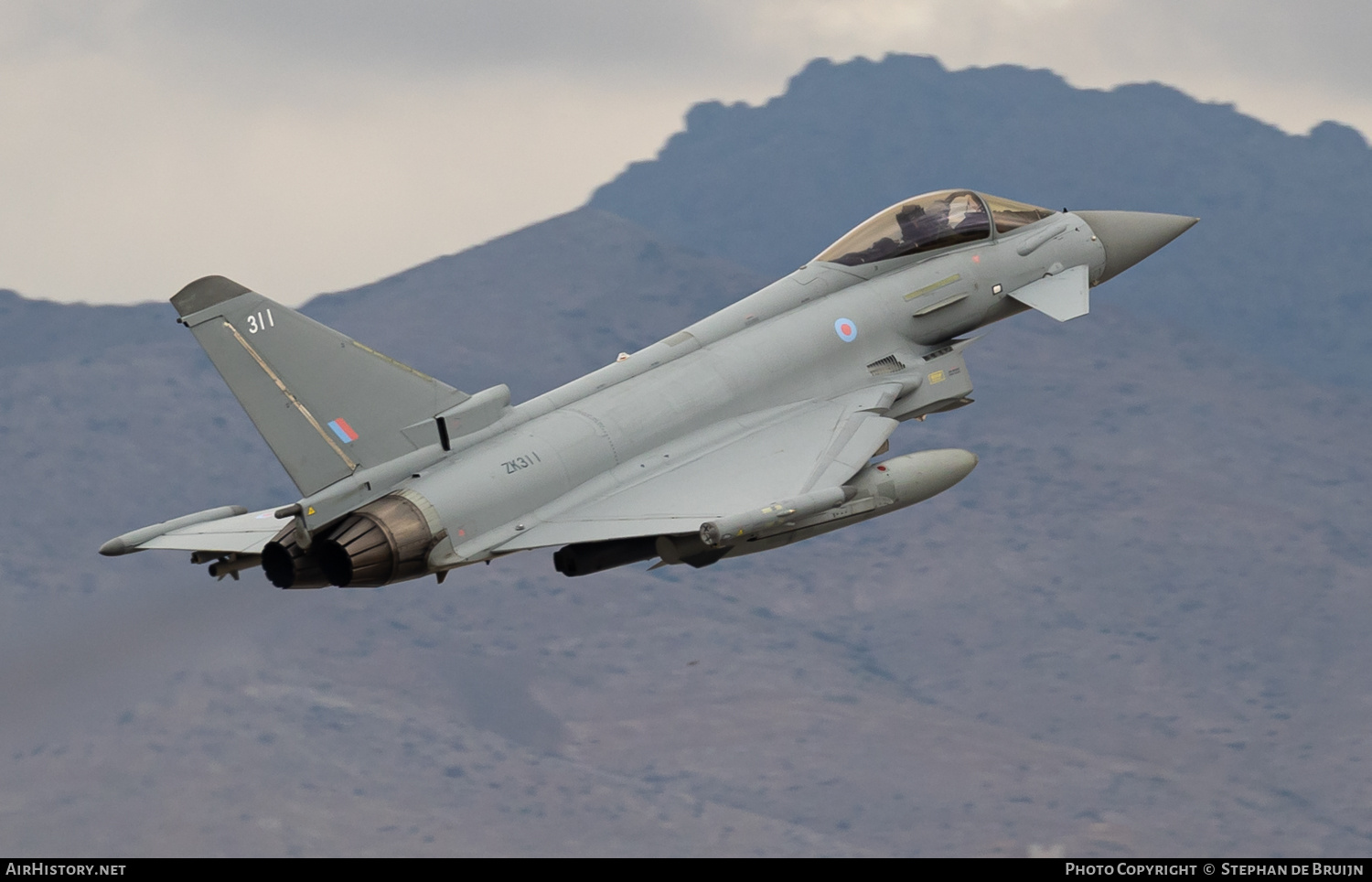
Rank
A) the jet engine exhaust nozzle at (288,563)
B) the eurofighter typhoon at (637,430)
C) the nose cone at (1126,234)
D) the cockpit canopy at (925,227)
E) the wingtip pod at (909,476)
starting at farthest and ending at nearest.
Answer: the nose cone at (1126,234) < the cockpit canopy at (925,227) < the wingtip pod at (909,476) < the eurofighter typhoon at (637,430) < the jet engine exhaust nozzle at (288,563)

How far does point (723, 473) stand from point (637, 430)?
53.4 inches

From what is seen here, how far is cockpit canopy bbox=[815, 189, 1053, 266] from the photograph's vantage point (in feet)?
97.9

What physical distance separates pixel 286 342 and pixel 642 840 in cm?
16681

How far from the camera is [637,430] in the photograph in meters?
26.3

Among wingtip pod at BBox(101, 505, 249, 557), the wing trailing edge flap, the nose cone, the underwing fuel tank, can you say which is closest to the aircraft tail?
wingtip pod at BBox(101, 505, 249, 557)

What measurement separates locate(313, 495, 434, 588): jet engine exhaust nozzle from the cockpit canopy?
8843mm

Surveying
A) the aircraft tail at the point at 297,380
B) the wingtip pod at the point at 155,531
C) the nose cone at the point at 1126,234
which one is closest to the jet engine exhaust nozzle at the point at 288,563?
the aircraft tail at the point at 297,380

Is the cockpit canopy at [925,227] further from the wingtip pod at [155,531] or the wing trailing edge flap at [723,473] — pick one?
the wingtip pod at [155,531]

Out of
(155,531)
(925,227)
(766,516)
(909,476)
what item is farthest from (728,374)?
(155,531)

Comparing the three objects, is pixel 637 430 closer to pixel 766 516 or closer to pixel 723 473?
pixel 723 473

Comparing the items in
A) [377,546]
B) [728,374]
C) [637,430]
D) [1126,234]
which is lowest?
[377,546]

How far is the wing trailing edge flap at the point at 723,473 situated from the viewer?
24.8 metres

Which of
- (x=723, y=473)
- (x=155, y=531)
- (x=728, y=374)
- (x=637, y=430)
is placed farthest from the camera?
(x=728, y=374)

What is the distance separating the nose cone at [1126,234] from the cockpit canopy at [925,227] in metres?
1.52
